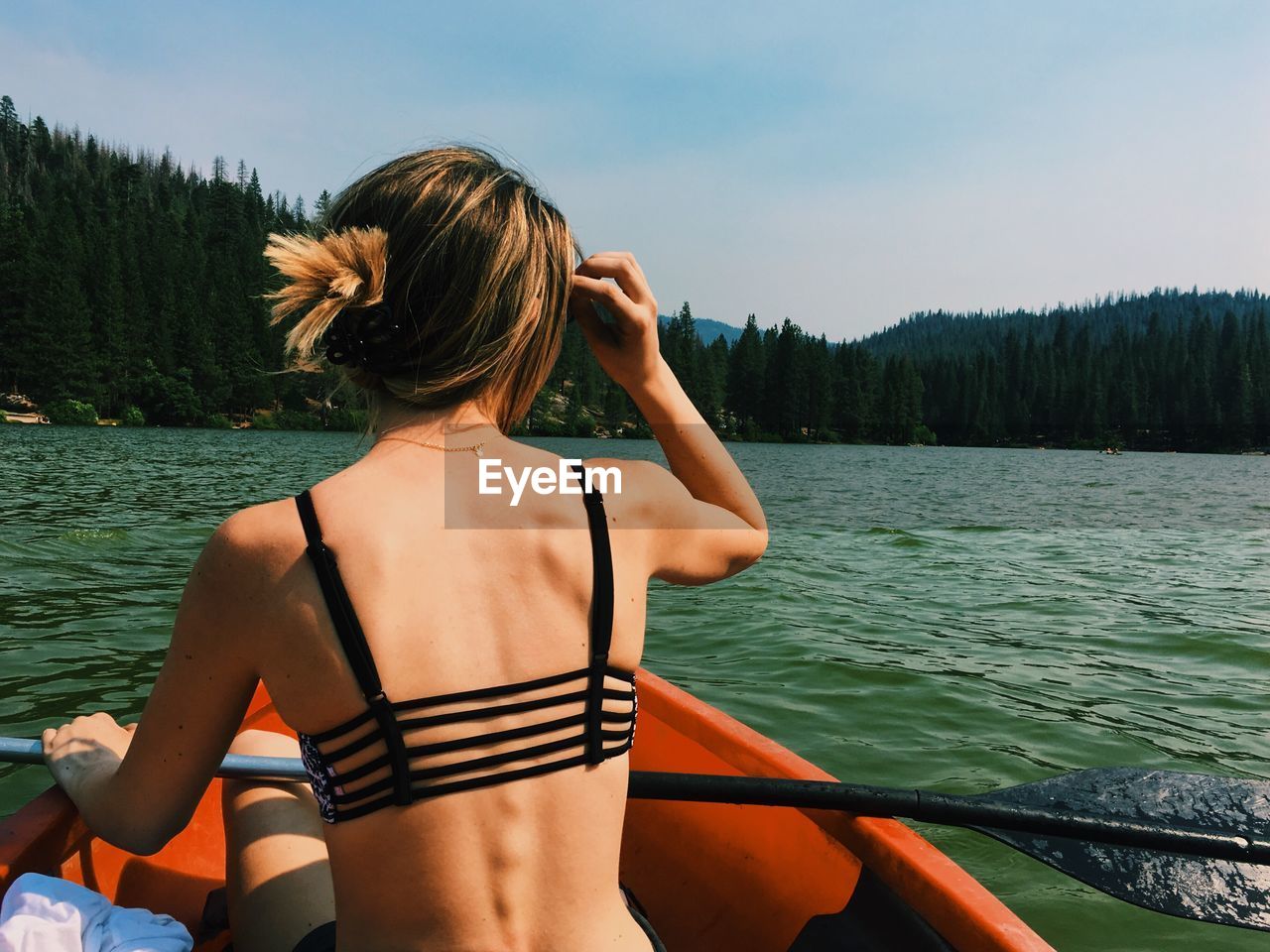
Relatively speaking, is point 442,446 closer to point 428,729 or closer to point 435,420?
point 435,420

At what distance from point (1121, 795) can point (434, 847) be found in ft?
8.14

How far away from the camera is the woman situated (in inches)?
52.9

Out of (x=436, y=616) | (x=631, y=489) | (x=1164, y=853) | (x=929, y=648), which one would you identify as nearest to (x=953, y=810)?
(x=1164, y=853)

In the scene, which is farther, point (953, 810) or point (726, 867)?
point (726, 867)

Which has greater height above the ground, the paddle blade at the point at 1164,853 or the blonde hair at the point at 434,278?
the blonde hair at the point at 434,278

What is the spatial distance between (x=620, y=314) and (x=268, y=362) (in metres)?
88.7

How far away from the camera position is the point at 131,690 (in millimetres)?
6090

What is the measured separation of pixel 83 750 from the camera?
2.03 metres

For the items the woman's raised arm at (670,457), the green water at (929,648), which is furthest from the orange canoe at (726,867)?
the green water at (929,648)

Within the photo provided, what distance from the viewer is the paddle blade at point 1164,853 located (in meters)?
2.60

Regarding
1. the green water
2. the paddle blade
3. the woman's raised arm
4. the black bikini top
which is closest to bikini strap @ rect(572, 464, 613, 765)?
the black bikini top

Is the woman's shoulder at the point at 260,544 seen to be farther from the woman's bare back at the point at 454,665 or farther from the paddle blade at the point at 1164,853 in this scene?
the paddle blade at the point at 1164,853

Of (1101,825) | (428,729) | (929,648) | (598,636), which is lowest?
(929,648)

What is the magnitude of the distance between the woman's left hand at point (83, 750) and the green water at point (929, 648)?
9.55ft
